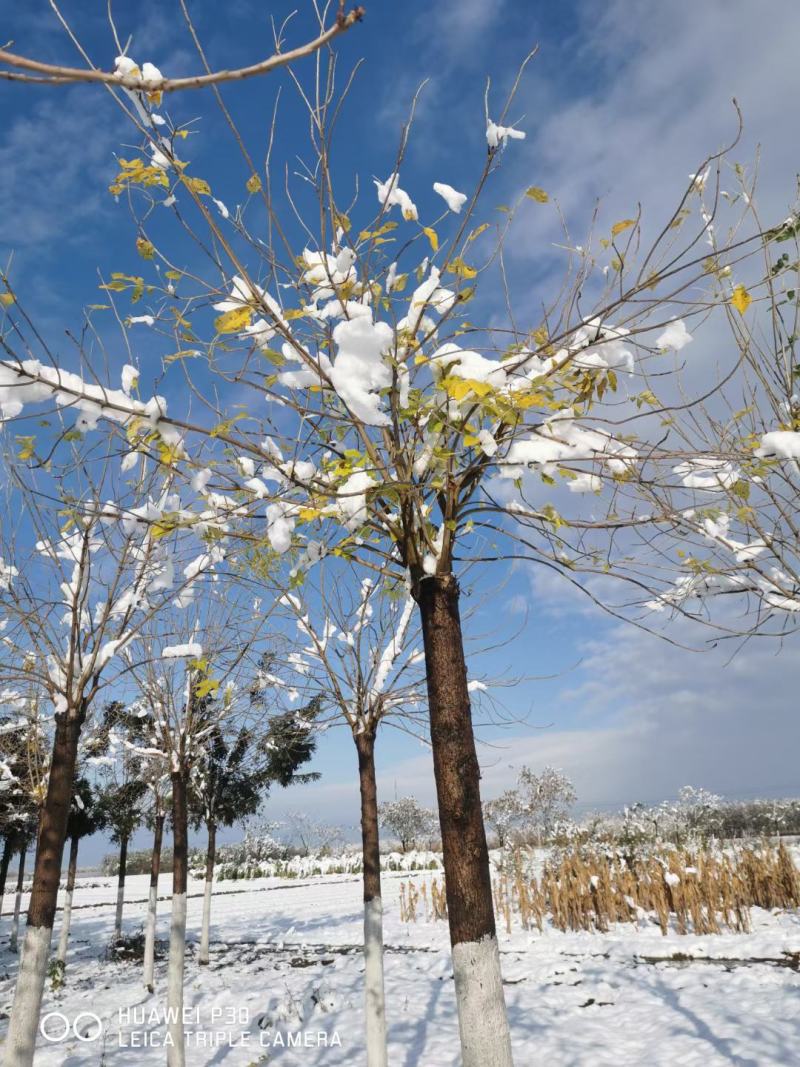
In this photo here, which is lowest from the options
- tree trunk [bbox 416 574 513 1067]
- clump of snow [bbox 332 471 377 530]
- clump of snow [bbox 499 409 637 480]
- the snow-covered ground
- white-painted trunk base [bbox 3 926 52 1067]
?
the snow-covered ground

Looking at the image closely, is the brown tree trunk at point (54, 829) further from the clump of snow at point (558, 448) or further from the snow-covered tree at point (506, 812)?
the snow-covered tree at point (506, 812)

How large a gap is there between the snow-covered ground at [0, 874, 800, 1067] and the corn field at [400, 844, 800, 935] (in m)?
0.35

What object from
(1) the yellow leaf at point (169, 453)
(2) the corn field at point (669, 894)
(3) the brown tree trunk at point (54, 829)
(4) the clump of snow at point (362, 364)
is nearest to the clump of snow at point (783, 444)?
(4) the clump of snow at point (362, 364)

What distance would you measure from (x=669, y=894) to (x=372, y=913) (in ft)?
22.0

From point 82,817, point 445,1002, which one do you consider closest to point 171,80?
point 445,1002

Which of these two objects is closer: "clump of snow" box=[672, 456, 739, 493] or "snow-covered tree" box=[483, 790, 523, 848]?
"clump of snow" box=[672, 456, 739, 493]

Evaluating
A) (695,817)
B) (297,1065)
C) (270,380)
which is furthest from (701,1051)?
(695,817)

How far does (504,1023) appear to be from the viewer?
208cm

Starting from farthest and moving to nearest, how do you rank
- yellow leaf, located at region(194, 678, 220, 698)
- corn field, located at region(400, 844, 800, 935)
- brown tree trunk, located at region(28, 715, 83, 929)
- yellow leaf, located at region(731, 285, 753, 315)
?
1. corn field, located at region(400, 844, 800, 935)
2. brown tree trunk, located at region(28, 715, 83, 929)
3. yellow leaf, located at region(194, 678, 220, 698)
4. yellow leaf, located at region(731, 285, 753, 315)

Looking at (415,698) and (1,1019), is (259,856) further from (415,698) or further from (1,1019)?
(415,698)

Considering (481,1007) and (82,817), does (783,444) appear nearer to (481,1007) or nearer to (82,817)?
(481,1007)

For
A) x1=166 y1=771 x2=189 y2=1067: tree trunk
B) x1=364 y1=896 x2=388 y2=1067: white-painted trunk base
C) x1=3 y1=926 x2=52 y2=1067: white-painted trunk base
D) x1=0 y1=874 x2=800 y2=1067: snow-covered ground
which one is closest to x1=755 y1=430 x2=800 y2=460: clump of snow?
x1=3 y1=926 x2=52 y2=1067: white-painted trunk base

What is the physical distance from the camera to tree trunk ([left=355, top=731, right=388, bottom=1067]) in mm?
4727

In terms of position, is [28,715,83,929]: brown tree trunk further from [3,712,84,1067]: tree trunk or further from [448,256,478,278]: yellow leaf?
[448,256,478,278]: yellow leaf
